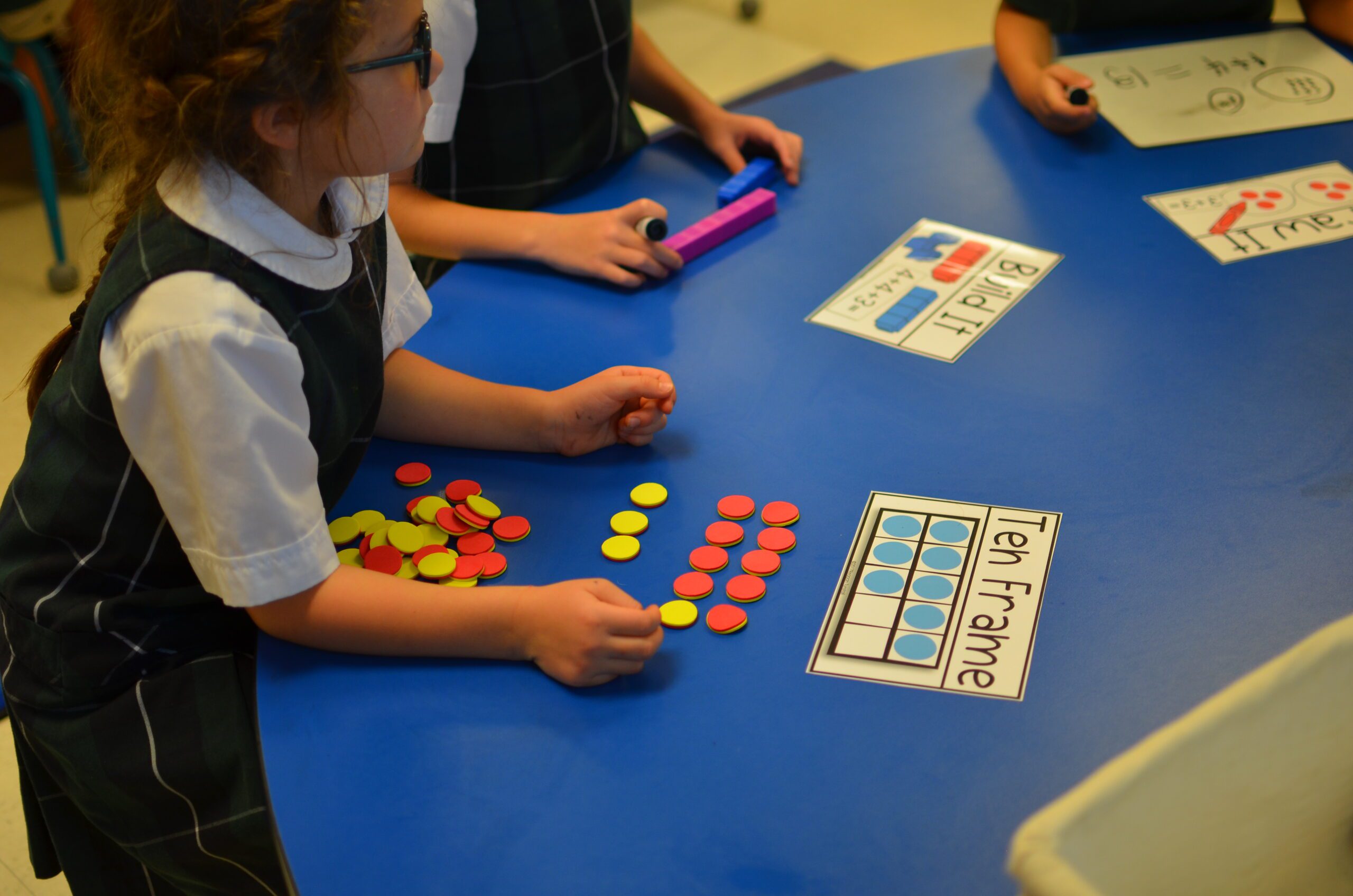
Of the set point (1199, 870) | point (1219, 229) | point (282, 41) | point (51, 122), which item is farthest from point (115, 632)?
point (51, 122)

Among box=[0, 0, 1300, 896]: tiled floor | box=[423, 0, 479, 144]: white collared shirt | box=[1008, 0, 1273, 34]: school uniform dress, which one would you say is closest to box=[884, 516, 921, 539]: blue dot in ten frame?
box=[423, 0, 479, 144]: white collared shirt

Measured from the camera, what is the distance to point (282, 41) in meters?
0.66

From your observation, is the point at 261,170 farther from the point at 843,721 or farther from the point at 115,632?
the point at 843,721

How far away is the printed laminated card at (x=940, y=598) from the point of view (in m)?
0.68

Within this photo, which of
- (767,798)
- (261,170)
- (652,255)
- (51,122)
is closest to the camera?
(767,798)

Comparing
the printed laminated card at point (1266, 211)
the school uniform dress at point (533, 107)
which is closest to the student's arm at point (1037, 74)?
the printed laminated card at point (1266, 211)

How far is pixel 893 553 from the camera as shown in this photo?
0.76m

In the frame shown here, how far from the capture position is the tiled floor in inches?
88.5

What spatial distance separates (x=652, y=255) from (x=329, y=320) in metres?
0.36

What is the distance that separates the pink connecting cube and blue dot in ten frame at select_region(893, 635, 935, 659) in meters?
0.51

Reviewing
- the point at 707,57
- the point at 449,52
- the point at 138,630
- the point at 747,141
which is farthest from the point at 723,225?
the point at 707,57

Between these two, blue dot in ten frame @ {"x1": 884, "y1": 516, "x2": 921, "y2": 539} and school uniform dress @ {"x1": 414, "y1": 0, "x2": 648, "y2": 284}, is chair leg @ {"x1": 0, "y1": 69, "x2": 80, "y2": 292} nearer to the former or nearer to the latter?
school uniform dress @ {"x1": 414, "y1": 0, "x2": 648, "y2": 284}

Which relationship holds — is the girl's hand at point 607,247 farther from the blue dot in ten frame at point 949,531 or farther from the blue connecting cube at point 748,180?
the blue dot in ten frame at point 949,531

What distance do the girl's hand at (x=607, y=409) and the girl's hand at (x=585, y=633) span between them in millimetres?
201
